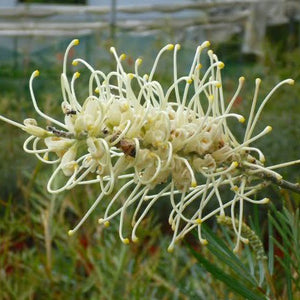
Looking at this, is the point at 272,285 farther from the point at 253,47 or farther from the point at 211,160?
the point at 253,47

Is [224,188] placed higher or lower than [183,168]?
lower

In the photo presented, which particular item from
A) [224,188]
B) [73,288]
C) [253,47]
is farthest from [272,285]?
[253,47]

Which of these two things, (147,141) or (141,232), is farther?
(141,232)

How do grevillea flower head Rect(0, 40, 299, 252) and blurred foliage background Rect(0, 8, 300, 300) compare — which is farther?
blurred foliage background Rect(0, 8, 300, 300)

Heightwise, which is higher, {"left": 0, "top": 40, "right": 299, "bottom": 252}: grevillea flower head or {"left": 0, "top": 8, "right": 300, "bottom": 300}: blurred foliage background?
{"left": 0, "top": 40, "right": 299, "bottom": 252}: grevillea flower head

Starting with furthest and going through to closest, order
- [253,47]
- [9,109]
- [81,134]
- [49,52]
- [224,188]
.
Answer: [253,47]
[49,52]
[9,109]
[224,188]
[81,134]

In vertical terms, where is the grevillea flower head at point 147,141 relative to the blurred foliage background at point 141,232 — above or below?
above

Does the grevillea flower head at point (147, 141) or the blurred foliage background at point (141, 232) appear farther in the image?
the blurred foliage background at point (141, 232)

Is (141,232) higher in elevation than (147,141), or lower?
lower
